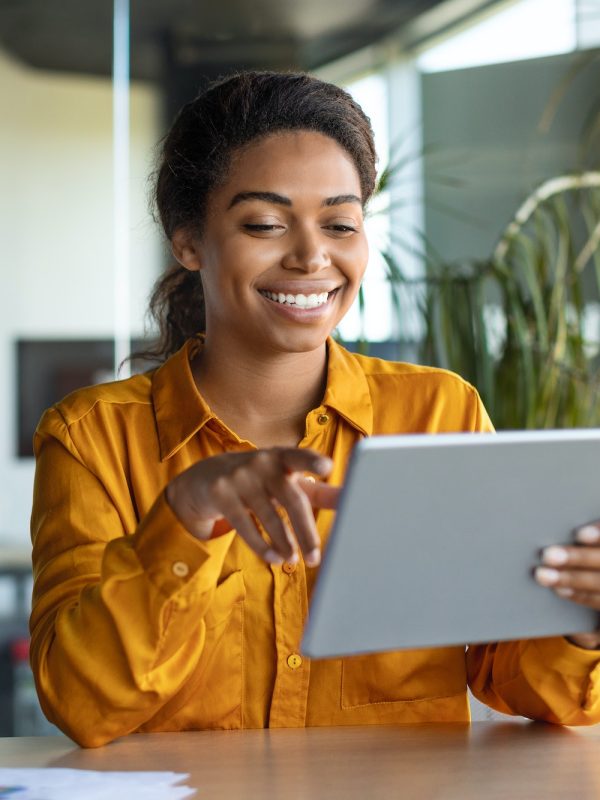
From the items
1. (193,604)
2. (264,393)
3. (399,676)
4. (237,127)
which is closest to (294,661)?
(399,676)

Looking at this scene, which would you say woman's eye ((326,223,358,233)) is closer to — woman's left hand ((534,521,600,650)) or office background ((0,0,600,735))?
woman's left hand ((534,521,600,650))

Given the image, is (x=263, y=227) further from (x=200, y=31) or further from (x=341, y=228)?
(x=200, y=31)

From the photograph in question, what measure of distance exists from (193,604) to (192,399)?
428mm

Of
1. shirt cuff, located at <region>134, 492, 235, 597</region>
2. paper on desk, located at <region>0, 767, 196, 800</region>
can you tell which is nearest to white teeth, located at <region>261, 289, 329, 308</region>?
shirt cuff, located at <region>134, 492, 235, 597</region>

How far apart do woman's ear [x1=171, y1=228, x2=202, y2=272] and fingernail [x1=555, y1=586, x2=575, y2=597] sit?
853 mm

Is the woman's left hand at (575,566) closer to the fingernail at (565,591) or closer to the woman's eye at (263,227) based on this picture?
the fingernail at (565,591)

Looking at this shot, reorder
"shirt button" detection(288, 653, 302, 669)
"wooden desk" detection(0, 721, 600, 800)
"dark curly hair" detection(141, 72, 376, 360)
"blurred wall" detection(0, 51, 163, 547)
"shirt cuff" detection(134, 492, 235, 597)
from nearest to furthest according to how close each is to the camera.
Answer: "wooden desk" detection(0, 721, 600, 800) → "shirt cuff" detection(134, 492, 235, 597) → "shirt button" detection(288, 653, 302, 669) → "dark curly hair" detection(141, 72, 376, 360) → "blurred wall" detection(0, 51, 163, 547)

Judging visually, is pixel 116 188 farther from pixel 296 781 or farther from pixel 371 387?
pixel 296 781

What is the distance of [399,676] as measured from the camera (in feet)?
5.30

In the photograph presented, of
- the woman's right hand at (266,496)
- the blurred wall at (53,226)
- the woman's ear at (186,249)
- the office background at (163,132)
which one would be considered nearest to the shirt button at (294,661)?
the woman's right hand at (266,496)

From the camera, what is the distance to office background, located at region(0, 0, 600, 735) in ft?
12.2

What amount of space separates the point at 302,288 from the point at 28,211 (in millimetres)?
2286

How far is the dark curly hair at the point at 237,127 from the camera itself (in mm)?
1716

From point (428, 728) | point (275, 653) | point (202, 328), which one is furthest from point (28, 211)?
point (428, 728)
